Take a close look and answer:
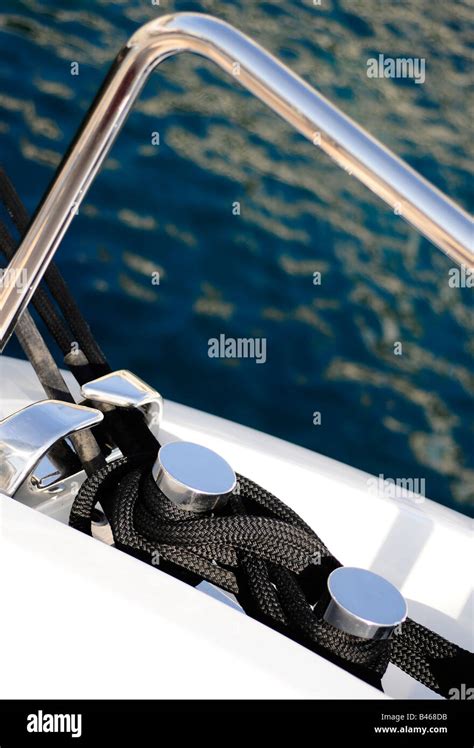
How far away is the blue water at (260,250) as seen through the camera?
12.3 ft

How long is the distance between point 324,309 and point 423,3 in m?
3.40

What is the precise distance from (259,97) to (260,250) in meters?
3.26

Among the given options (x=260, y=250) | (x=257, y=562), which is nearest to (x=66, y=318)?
(x=257, y=562)

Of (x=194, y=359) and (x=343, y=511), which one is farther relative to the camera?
(x=194, y=359)

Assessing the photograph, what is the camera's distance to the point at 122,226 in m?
4.18

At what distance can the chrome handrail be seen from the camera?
37.5 inches

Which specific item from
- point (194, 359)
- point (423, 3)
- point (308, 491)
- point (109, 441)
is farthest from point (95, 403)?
point (423, 3)

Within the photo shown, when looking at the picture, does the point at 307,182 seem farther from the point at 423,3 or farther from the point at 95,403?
the point at 95,403

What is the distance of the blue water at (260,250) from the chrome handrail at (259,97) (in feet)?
8.14

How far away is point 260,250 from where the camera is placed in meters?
4.25

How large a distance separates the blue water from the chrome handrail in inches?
97.6

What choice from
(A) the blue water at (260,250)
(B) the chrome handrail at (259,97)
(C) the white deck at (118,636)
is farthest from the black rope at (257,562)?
(A) the blue water at (260,250)

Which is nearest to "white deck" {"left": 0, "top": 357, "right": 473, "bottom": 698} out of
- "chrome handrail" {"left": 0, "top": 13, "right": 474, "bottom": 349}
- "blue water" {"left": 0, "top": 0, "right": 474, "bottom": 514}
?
"chrome handrail" {"left": 0, "top": 13, "right": 474, "bottom": 349}
